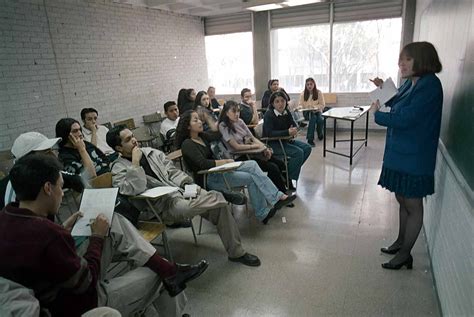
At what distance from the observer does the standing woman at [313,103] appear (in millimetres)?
6277

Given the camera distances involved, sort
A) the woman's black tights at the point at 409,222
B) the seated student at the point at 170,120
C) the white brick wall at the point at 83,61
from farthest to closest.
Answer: the seated student at the point at 170,120
the white brick wall at the point at 83,61
the woman's black tights at the point at 409,222

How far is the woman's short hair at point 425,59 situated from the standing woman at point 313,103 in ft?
13.9

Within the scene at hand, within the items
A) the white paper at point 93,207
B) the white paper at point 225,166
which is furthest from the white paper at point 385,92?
the white paper at point 93,207

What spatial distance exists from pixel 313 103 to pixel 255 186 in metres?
3.92

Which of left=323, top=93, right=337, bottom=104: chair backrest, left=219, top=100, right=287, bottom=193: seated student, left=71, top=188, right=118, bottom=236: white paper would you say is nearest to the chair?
left=71, top=188, right=118, bottom=236: white paper

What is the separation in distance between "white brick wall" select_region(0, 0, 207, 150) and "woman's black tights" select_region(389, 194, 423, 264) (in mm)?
4421

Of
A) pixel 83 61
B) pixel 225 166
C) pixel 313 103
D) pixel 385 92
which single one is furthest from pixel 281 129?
pixel 83 61

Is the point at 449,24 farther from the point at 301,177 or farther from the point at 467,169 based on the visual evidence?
the point at 301,177

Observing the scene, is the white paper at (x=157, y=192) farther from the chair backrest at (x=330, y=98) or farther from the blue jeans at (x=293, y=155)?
the chair backrest at (x=330, y=98)

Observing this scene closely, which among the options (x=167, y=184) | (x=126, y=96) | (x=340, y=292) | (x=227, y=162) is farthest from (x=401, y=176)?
(x=126, y=96)

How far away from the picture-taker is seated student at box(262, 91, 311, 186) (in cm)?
388

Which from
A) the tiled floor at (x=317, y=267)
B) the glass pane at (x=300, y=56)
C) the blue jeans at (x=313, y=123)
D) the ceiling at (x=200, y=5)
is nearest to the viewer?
the tiled floor at (x=317, y=267)

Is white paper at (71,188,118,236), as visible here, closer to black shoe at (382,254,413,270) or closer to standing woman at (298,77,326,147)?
black shoe at (382,254,413,270)

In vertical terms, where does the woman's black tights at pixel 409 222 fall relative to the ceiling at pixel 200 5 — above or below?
below
